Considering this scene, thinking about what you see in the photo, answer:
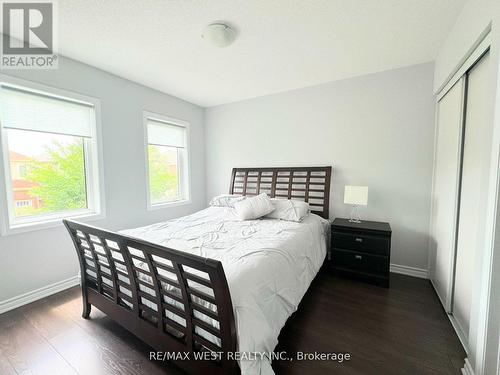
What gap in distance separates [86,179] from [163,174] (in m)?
1.15

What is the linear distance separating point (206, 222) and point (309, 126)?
2.09 m

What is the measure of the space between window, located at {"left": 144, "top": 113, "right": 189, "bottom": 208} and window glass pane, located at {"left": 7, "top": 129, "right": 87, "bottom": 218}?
900 mm

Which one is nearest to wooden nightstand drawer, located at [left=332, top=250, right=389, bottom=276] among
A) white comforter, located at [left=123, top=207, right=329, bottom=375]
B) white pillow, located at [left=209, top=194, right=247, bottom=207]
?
white comforter, located at [left=123, top=207, right=329, bottom=375]

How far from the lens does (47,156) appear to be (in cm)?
243

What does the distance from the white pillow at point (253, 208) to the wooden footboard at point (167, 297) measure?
1406 millimetres

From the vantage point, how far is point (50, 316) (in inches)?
78.5

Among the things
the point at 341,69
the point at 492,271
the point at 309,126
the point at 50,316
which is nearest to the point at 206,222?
the point at 50,316

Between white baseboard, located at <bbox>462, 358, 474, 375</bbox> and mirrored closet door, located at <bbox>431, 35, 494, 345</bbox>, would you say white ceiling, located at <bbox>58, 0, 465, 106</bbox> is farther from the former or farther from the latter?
white baseboard, located at <bbox>462, 358, 474, 375</bbox>

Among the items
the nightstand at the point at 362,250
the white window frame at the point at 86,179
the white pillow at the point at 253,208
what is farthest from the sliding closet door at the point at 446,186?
the white window frame at the point at 86,179

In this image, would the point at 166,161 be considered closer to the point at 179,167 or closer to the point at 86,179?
the point at 179,167

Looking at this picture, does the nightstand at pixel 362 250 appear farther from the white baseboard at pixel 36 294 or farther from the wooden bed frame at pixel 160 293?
the white baseboard at pixel 36 294

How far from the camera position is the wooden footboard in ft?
3.63

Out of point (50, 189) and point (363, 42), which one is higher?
point (363, 42)

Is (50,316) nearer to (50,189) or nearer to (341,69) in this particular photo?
(50,189)
